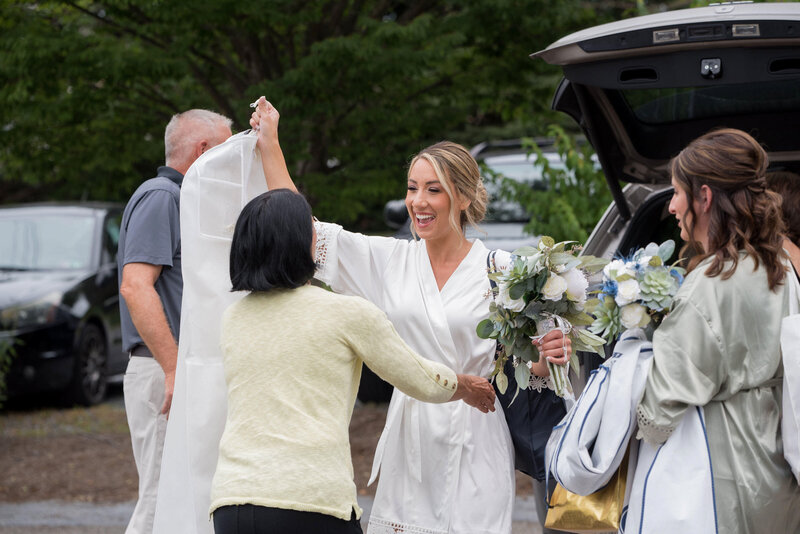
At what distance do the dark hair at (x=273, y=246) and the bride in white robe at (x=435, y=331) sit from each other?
786mm

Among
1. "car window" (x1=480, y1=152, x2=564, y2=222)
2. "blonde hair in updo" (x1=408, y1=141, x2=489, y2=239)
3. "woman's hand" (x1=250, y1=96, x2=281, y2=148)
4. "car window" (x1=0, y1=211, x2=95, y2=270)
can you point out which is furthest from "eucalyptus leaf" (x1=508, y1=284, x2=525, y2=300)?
"car window" (x1=0, y1=211, x2=95, y2=270)

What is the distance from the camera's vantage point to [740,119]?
4496 mm

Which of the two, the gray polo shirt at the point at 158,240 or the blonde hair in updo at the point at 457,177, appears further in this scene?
the gray polo shirt at the point at 158,240

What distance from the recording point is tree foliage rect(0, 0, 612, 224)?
707cm

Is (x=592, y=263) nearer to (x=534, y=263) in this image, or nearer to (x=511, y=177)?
(x=534, y=263)

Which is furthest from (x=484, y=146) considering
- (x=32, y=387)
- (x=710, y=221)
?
(x=710, y=221)

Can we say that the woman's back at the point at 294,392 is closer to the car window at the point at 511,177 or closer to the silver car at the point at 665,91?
the silver car at the point at 665,91

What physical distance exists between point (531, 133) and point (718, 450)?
12053 mm

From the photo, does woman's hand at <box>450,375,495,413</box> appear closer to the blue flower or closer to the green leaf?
the green leaf

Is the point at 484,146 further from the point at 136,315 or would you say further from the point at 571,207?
the point at 136,315

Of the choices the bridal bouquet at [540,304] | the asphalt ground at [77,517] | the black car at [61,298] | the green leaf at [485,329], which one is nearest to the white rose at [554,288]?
the bridal bouquet at [540,304]

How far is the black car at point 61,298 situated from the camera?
8.88 metres

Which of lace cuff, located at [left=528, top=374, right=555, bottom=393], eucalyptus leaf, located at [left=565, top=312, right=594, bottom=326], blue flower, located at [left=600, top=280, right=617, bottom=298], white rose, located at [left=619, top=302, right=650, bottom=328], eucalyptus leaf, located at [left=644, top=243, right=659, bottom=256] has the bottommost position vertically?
lace cuff, located at [left=528, top=374, right=555, bottom=393]

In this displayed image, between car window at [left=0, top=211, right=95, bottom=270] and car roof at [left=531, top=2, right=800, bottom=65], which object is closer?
car roof at [left=531, top=2, right=800, bottom=65]
